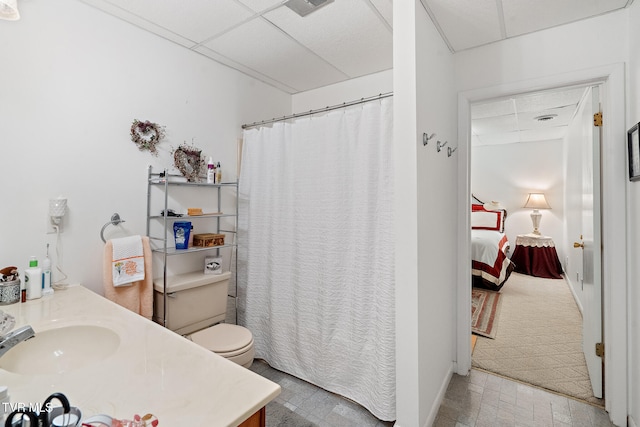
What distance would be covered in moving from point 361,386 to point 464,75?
2213 millimetres

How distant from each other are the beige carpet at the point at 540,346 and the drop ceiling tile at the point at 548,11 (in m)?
2.34

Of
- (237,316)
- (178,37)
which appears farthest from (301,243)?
(178,37)

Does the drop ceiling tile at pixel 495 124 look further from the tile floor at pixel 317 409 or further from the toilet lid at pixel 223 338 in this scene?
the toilet lid at pixel 223 338

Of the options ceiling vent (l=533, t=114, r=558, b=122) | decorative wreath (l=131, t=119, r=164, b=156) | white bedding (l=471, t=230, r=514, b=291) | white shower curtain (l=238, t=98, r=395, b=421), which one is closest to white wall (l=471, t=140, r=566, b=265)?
ceiling vent (l=533, t=114, r=558, b=122)

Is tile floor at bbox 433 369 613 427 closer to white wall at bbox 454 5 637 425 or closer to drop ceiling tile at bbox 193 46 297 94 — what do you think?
white wall at bbox 454 5 637 425

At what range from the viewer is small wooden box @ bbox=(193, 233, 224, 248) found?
87.1 inches

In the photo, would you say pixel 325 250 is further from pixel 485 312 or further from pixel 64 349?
pixel 485 312

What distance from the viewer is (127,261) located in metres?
1.80

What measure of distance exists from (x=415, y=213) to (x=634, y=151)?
1.19 m

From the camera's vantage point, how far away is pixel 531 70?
1.99 metres

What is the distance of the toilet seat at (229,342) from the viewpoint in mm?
1737

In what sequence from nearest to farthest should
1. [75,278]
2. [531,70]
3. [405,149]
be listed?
[405,149] < [75,278] < [531,70]

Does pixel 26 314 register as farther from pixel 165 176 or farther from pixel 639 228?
pixel 639 228

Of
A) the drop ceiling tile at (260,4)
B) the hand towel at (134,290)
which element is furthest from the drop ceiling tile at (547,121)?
the hand towel at (134,290)
